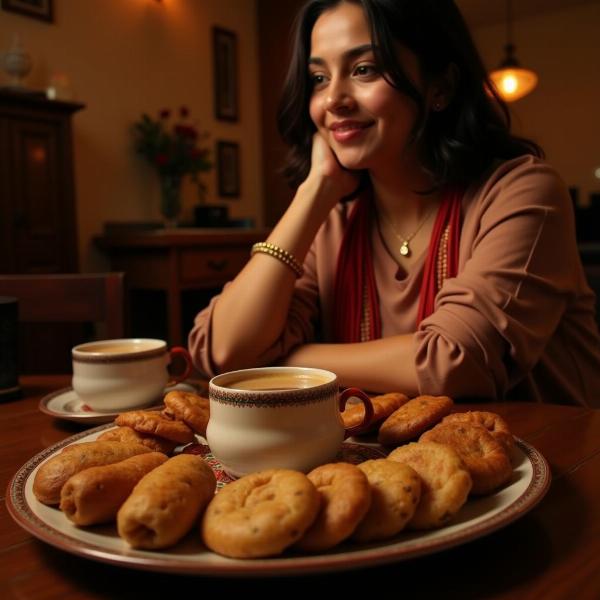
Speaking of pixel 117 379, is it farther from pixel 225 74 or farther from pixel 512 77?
pixel 512 77

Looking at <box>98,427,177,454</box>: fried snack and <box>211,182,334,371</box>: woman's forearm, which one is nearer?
<box>98,427,177,454</box>: fried snack

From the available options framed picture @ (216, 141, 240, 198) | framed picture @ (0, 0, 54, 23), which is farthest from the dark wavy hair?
framed picture @ (216, 141, 240, 198)

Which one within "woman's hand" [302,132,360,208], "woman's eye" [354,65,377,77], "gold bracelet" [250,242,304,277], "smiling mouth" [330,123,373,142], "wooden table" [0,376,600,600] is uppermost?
"woman's eye" [354,65,377,77]

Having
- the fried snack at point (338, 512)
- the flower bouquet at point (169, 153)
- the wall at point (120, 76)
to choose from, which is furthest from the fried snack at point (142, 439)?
the flower bouquet at point (169, 153)

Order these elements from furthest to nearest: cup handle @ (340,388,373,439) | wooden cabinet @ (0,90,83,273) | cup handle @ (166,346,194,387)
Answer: wooden cabinet @ (0,90,83,273) → cup handle @ (166,346,194,387) → cup handle @ (340,388,373,439)

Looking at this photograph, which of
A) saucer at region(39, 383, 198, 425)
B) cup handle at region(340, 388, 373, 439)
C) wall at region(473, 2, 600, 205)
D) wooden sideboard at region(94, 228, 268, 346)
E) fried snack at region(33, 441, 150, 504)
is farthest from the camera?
wall at region(473, 2, 600, 205)

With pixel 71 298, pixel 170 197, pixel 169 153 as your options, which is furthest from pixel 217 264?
pixel 71 298

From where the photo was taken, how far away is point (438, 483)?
18.9 inches

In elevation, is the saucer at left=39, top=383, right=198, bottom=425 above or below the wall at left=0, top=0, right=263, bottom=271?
below

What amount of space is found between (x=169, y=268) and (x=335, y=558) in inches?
109

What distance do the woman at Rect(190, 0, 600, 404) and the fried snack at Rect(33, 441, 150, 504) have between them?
54 cm

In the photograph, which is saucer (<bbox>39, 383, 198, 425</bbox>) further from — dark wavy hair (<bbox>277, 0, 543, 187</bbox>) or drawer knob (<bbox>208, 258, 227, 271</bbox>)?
drawer knob (<bbox>208, 258, 227, 271</bbox>)

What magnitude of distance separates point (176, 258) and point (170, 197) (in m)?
0.65

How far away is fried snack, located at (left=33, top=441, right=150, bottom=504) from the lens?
1.70 feet
